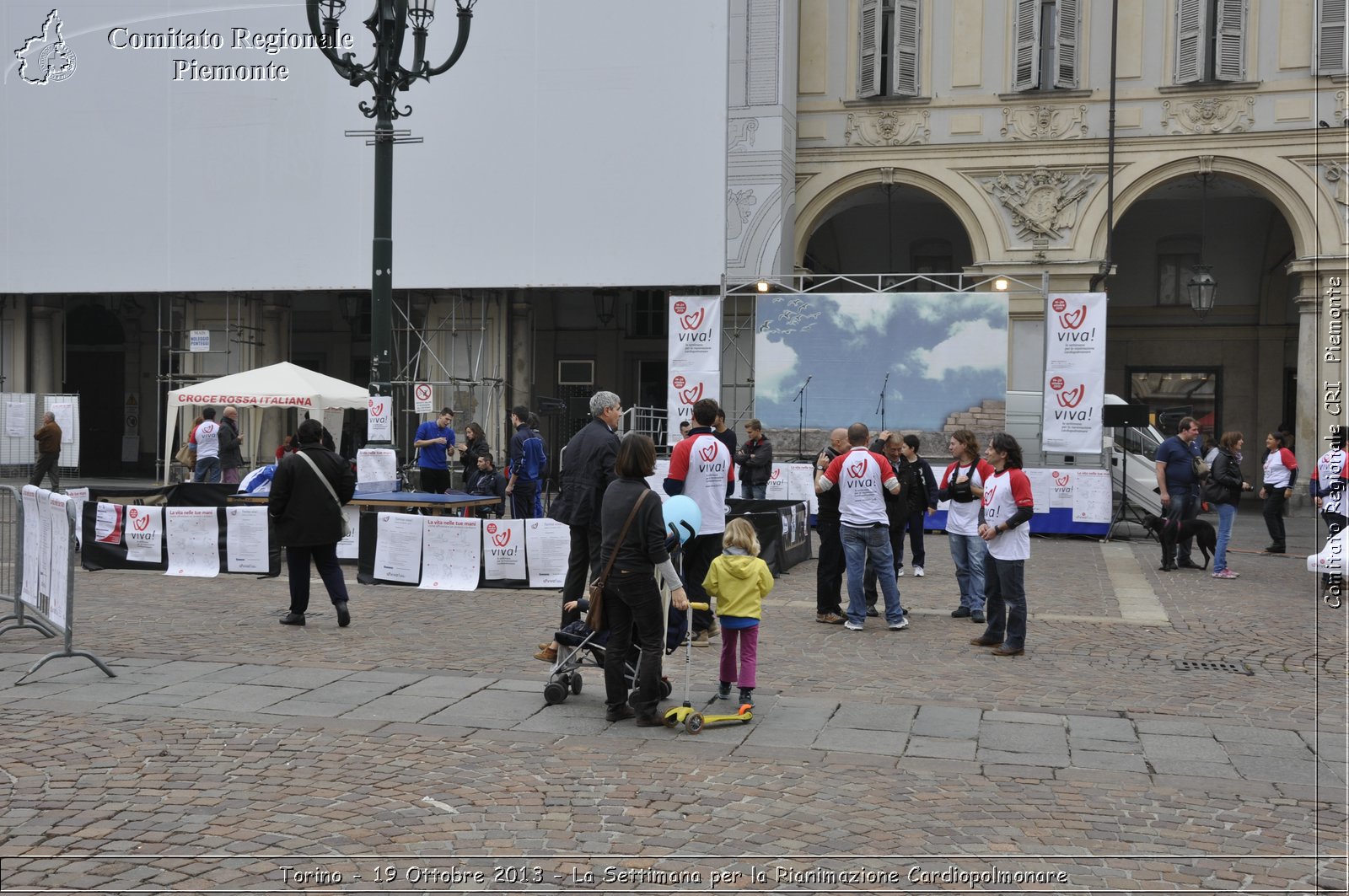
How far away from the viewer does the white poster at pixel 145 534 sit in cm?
1369

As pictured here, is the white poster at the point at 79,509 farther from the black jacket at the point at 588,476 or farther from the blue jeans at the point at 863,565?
the blue jeans at the point at 863,565

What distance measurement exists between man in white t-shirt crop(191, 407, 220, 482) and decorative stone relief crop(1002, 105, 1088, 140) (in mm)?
15960

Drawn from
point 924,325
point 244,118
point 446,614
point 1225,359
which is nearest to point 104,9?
point 244,118

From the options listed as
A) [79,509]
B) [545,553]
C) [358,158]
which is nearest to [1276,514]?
[545,553]

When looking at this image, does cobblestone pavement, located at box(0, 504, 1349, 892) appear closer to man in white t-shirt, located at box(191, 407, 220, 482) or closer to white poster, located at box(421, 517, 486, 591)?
white poster, located at box(421, 517, 486, 591)

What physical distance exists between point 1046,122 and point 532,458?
45.7 ft

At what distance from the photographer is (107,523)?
45.6 ft

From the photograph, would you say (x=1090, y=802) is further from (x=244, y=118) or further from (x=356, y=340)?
(x=356, y=340)

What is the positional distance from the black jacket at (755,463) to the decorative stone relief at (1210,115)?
12854 millimetres

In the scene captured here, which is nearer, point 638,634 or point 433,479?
point 638,634

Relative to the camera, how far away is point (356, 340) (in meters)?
33.5

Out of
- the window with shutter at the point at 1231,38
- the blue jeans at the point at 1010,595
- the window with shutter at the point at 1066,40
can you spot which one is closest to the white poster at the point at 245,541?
the blue jeans at the point at 1010,595

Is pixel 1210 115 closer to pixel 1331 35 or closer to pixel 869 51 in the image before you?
pixel 1331 35

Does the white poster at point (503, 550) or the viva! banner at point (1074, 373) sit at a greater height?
the viva! banner at point (1074, 373)
